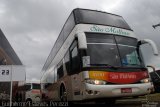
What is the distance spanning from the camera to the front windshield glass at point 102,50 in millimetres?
9375

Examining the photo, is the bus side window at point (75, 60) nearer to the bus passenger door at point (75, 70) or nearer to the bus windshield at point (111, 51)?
the bus passenger door at point (75, 70)

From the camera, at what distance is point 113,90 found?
8.95 m

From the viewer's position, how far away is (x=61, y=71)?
500 inches

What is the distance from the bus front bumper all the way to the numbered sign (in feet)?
7.14

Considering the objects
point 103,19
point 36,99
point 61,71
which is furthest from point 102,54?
point 36,99

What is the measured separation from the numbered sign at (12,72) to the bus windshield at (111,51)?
2311 millimetres

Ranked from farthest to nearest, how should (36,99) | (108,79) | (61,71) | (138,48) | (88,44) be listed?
(36,99) < (61,71) < (138,48) < (88,44) < (108,79)

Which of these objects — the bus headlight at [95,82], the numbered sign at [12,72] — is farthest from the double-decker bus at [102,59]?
the numbered sign at [12,72]

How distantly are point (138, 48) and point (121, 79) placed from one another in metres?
1.72

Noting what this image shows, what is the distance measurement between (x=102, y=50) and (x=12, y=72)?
310 cm

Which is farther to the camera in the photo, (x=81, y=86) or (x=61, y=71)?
(x=61, y=71)

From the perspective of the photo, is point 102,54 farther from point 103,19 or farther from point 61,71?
point 61,71

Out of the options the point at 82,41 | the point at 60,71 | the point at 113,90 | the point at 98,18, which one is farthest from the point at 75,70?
the point at 60,71

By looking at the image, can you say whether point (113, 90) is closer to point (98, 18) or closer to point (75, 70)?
point (75, 70)
